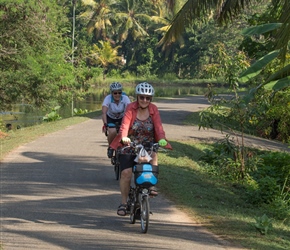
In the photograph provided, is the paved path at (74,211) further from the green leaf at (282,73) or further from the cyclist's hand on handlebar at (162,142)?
the green leaf at (282,73)

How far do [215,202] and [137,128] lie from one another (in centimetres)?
314

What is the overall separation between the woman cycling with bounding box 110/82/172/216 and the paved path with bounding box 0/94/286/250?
642mm

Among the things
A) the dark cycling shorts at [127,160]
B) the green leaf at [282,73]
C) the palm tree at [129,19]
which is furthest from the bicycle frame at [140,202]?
the palm tree at [129,19]

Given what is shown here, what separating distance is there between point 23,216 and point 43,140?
1053 cm

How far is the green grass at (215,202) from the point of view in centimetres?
899

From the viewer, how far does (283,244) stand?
877cm

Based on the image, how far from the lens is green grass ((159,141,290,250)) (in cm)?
899

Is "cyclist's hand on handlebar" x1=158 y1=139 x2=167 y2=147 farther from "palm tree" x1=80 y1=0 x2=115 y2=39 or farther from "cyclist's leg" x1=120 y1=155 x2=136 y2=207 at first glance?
"palm tree" x1=80 y1=0 x2=115 y2=39

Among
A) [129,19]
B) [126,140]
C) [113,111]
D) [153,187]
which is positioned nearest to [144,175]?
[153,187]

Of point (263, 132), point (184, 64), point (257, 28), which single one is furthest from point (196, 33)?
point (257, 28)

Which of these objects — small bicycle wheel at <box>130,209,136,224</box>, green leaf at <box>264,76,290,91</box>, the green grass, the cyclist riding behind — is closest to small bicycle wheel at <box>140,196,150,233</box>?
small bicycle wheel at <box>130,209,136,224</box>

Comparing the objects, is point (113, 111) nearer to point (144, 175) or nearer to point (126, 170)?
point (126, 170)

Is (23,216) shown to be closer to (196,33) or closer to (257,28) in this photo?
(257,28)

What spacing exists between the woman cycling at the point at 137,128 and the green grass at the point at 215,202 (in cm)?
132
